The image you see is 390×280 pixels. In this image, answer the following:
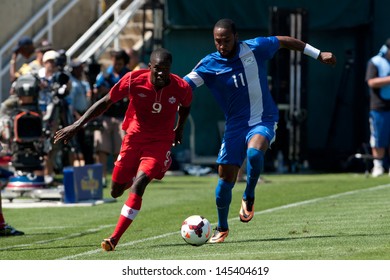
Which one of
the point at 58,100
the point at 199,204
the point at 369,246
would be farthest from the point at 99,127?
the point at 369,246

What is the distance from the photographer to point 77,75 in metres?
24.4

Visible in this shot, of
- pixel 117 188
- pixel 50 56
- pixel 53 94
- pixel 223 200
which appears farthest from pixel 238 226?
pixel 50 56

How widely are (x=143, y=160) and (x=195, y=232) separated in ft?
3.13

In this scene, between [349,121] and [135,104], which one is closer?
[135,104]

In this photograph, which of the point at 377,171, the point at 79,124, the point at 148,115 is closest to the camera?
the point at 79,124

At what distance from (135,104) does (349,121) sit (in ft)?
50.5

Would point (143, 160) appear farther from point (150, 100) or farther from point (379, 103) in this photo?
point (379, 103)

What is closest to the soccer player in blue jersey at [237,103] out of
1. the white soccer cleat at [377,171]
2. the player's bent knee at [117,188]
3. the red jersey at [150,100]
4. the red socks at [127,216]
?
the red jersey at [150,100]

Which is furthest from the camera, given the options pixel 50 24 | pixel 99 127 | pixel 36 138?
pixel 50 24

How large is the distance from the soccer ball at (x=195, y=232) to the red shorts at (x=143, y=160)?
629 millimetres

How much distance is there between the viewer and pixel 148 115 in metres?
13.7

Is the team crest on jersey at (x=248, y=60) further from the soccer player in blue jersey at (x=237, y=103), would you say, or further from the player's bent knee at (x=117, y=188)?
the player's bent knee at (x=117, y=188)

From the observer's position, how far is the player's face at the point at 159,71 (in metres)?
13.2
